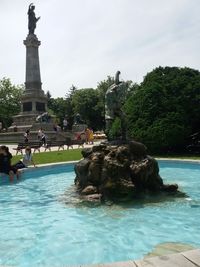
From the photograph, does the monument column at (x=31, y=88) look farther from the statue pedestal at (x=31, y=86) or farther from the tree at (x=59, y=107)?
the tree at (x=59, y=107)

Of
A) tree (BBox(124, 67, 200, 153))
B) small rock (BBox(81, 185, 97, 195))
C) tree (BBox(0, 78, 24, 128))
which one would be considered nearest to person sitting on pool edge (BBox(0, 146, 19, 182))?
small rock (BBox(81, 185, 97, 195))

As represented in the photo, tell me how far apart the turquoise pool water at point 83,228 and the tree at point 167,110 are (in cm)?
1011

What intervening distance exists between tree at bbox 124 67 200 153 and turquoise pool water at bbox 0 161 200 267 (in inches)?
398

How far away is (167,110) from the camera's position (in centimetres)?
2345

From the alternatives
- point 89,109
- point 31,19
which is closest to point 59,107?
point 89,109

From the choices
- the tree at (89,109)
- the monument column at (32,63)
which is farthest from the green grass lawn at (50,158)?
the tree at (89,109)

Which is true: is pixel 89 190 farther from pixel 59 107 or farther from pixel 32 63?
pixel 59 107

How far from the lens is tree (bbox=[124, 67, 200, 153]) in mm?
22500

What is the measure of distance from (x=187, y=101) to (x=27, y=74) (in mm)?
26285

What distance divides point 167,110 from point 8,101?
54.0m

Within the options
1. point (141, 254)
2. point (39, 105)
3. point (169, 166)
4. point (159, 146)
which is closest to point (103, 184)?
point (141, 254)

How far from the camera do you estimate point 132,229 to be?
320 inches

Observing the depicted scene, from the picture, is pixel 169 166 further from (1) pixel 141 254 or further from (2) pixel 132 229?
(1) pixel 141 254

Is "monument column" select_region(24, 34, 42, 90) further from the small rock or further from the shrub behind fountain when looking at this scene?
the small rock
